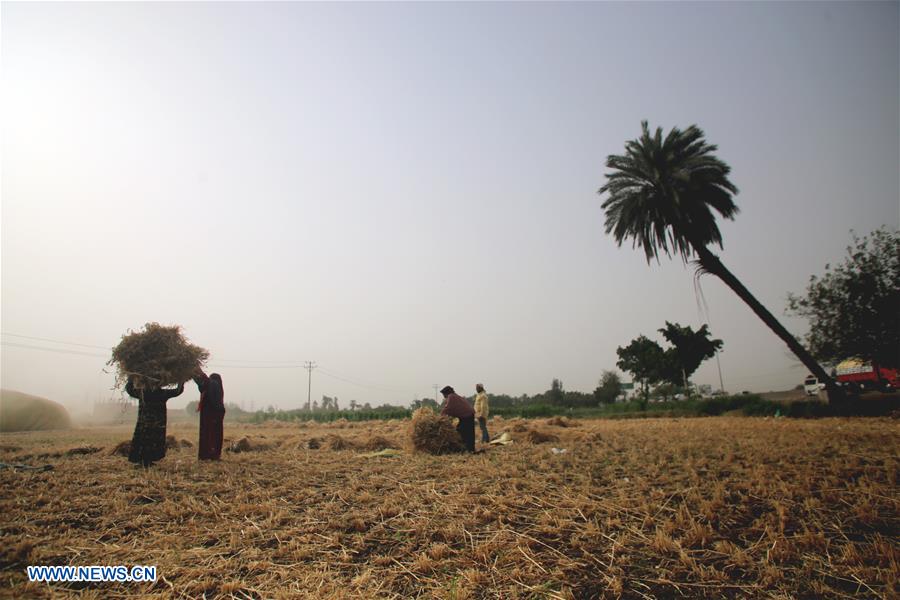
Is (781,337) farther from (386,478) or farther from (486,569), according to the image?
(486,569)

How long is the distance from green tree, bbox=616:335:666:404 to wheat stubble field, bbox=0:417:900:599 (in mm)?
62509

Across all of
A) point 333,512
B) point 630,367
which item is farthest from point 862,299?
point 630,367

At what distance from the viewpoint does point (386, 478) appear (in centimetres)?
736

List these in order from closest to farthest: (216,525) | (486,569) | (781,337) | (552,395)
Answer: (486,569)
(216,525)
(781,337)
(552,395)

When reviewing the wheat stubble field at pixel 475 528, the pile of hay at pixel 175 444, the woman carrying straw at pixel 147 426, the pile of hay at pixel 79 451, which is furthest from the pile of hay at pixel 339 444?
the pile of hay at pixel 79 451

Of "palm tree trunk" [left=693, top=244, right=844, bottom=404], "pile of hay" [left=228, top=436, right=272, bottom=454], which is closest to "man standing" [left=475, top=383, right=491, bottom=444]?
"pile of hay" [left=228, top=436, right=272, bottom=454]

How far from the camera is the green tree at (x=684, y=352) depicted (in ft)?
213

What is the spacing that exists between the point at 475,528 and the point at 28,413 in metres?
38.0

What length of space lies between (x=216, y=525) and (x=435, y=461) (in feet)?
16.3

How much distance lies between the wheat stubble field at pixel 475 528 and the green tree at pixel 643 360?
62.5 metres

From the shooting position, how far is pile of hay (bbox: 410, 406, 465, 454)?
10891 mm

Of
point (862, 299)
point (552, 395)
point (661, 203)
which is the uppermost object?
point (661, 203)

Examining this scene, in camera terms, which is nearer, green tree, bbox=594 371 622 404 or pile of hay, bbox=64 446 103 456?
pile of hay, bbox=64 446 103 456

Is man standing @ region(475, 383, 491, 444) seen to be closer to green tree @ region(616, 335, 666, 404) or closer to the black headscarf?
the black headscarf
